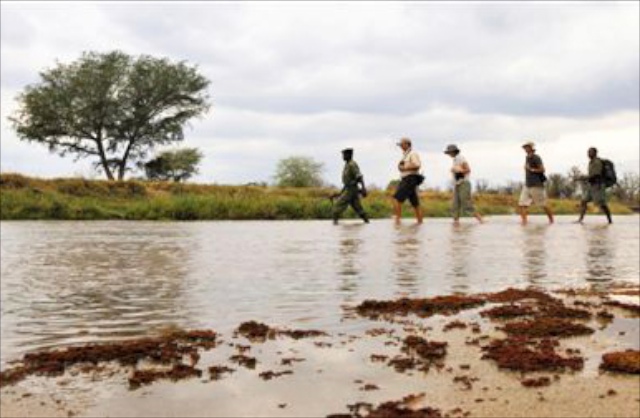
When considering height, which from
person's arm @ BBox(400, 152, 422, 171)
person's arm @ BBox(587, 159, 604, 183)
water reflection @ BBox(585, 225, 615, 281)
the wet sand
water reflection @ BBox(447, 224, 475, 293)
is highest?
person's arm @ BBox(400, 152, 422, 171)

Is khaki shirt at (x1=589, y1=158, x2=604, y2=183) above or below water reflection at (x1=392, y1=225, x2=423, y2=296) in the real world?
above

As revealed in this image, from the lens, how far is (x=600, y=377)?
11.0 feet

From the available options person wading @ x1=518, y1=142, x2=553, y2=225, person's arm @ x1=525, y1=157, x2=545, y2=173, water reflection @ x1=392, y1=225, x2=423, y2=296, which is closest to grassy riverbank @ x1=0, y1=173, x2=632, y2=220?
person wading @ x1=518, y1=142, x2=553, y2=225

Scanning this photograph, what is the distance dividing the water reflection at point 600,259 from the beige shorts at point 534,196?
605cm

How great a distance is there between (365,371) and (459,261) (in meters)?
5.23

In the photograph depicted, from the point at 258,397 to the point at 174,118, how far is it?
52.1 meters

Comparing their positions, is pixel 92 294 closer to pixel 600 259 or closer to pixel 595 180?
pixel 600 259

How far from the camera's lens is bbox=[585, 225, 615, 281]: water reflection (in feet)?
23.5

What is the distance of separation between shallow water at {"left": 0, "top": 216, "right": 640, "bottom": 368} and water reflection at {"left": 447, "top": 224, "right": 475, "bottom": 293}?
1cm

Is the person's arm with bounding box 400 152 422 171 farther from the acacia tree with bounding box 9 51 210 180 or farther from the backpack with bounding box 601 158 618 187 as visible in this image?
the acacia tree with bounding box 9 51 210 180

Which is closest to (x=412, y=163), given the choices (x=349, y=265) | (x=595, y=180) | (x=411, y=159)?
(x=411, y=159)

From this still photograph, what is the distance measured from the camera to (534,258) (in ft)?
29.8

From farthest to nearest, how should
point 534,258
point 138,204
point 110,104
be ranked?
point 110,104, point 138,204, point 534,258

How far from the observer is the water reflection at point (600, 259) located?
7148 millimetres
